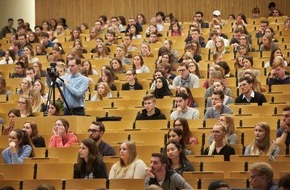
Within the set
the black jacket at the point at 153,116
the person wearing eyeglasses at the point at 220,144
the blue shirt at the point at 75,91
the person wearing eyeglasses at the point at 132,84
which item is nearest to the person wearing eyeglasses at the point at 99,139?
the person wearing eyeglasses at the point at 220,144

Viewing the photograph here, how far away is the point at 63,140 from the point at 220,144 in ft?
6.68

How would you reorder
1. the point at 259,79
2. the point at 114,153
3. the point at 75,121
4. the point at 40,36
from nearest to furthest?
the point at 114,153 → the point at 75,121 → the point at 259,79 → the point at 40,36

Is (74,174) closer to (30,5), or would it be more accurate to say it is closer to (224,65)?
(224,65)

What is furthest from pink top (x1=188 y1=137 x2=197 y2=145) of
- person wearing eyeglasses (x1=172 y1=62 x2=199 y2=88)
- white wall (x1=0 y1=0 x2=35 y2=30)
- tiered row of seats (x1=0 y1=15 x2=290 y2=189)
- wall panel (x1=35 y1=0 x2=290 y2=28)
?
white wall (x1=0 y1=0 x2=35 y2=30)

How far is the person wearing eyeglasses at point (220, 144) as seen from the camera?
380 inches

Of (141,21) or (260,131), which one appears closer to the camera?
(260,131)

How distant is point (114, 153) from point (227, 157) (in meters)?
1.35

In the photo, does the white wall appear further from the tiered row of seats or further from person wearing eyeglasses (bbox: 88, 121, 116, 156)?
person wearing eyeglasses (bbox: 88, 121, 116, 156)

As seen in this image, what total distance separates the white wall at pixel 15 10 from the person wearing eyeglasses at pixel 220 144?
1221cm

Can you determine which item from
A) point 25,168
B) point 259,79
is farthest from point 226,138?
point 259,79

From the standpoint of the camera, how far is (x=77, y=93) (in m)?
11.8

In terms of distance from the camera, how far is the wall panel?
2109cm

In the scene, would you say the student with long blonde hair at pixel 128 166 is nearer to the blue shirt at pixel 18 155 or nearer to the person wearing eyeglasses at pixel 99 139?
the person wearing eyeglasses at pixel 99 139

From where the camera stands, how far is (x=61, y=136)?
10.7 metres
